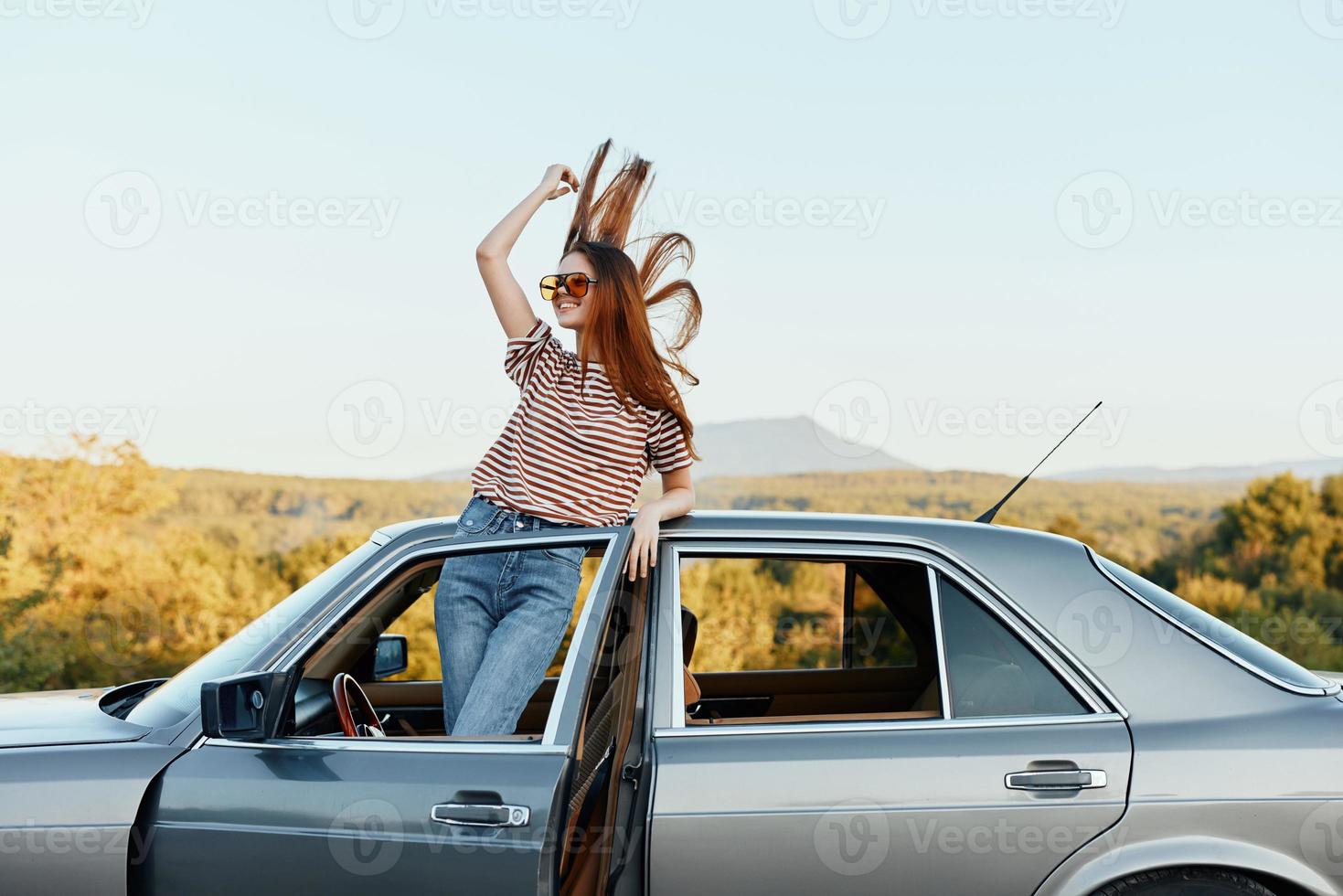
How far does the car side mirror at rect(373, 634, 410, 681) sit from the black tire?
2.51 metres

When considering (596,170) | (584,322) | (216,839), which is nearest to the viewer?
(216,839)

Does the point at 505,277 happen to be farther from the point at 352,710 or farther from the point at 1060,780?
the point at 1060,780

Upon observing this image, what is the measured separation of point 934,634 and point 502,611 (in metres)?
1.15

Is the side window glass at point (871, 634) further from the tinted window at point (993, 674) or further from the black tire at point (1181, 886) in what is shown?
the black tire at point (1181, 886)

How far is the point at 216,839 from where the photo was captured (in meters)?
2.57

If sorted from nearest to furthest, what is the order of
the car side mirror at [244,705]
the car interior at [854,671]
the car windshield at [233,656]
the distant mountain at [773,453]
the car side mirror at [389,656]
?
1. the car side mirror at [244,705]
2. the car windshield at [233,656]
3. the car interior at [854,671]
4. the car side mirror at [389,656]
5. the distant mountain at [773,453]

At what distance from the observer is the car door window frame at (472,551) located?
2.68 meters

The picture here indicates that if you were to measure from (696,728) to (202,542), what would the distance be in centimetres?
2473

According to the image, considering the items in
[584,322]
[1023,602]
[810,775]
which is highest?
[584,322]

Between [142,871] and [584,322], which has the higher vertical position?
[584,322]

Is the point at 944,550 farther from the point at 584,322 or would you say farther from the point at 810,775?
the point at 584,322

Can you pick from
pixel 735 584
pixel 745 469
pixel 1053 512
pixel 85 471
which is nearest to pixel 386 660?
pixel 85 471

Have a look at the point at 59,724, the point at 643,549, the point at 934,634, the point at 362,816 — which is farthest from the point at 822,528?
the point at 59,724

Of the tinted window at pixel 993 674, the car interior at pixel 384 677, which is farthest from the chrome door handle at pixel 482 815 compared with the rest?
the tinted window at pixel 993 674
